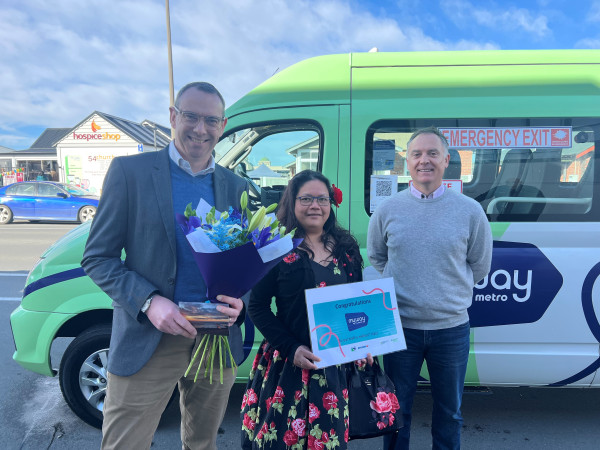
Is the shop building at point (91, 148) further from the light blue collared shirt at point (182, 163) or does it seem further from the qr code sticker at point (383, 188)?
the light blue collared shirt at point (182, 163)

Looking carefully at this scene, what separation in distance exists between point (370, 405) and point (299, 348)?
1.37 ft

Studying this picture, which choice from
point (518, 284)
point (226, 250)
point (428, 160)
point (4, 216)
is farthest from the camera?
point (4, 216)

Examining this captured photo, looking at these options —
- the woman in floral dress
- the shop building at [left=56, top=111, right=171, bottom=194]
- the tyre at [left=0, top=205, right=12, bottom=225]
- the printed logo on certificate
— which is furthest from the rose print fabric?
the shop building at [left=56, top=111, right=171, bottom=194]

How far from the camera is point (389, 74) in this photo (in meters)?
2.75

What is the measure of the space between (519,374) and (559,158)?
1462mm

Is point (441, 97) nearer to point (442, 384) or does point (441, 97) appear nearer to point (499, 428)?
point (442, 384)

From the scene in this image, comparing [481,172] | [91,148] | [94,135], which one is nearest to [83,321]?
[481,172]

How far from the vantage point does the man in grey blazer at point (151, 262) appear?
4.93 feet

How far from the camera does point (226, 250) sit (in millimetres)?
1338

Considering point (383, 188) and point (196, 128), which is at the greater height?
point (196, 128)

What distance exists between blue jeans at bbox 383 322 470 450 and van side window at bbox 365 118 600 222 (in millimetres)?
1019

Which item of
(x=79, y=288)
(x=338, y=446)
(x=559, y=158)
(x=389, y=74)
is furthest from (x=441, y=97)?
(x=79, y=288)

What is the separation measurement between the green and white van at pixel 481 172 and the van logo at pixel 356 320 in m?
0.84

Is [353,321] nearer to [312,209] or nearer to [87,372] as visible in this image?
[312,209]
